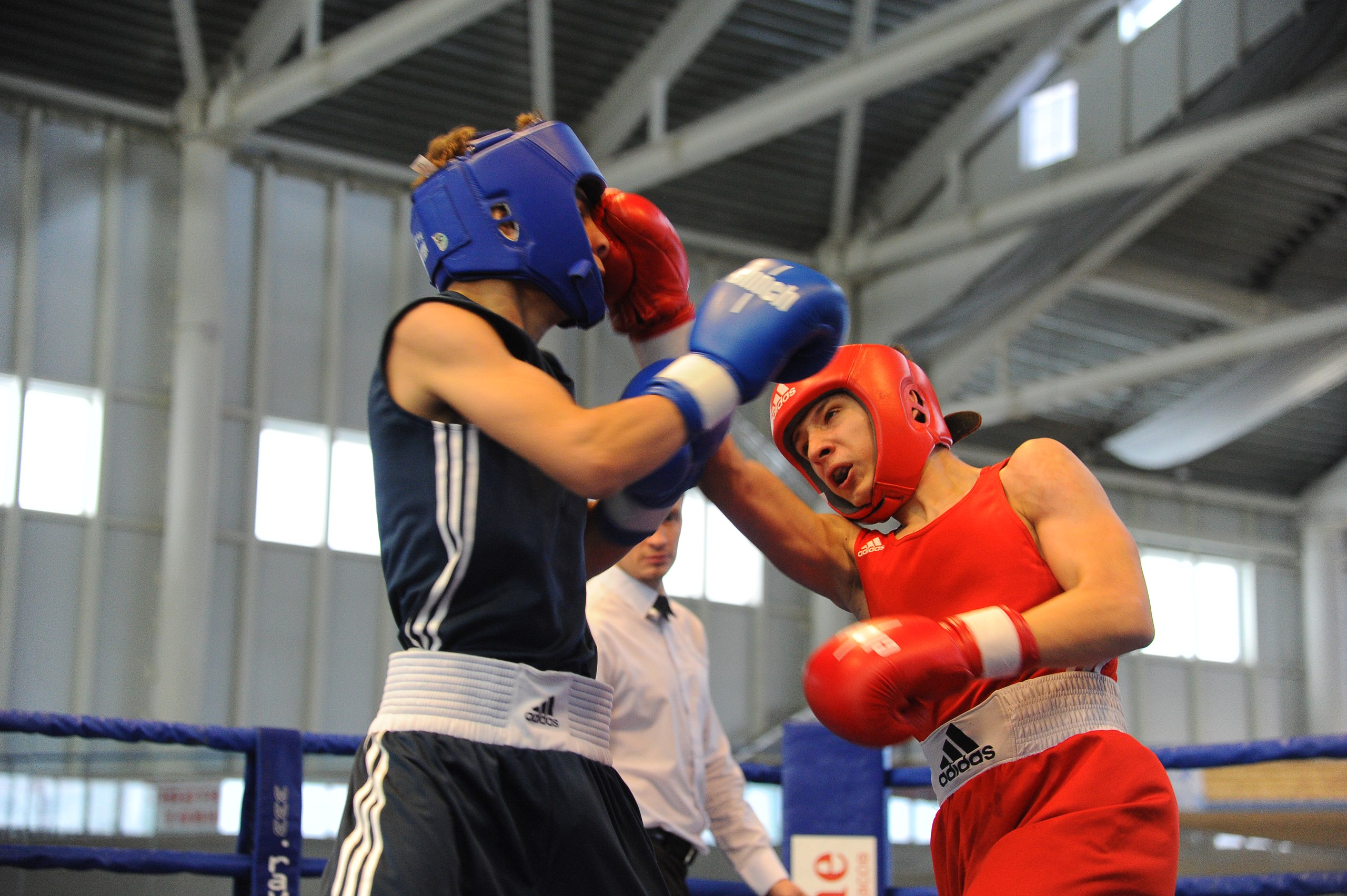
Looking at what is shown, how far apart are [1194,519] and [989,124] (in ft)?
22.0

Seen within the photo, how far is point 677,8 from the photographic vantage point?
9.66 metres

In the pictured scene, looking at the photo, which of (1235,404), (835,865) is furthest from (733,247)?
(835,865)

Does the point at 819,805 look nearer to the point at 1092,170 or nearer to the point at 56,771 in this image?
the point at 56,771

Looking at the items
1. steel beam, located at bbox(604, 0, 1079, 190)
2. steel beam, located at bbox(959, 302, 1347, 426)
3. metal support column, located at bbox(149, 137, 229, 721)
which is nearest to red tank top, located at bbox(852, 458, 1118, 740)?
steel beam, located at bbox(604, 0, 1079, 190)

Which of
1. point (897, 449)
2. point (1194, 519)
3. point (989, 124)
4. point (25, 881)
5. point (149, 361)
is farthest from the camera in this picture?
point (1194, 519)

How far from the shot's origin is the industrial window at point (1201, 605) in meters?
14.9

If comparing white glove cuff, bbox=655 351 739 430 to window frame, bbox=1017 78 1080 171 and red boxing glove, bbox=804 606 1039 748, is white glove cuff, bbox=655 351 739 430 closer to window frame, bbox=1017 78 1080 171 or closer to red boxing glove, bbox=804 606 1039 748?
red boxing glove, bbox=804 606 1039 748

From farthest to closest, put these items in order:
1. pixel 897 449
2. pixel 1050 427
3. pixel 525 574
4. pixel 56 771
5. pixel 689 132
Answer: pixel 1050 427 < pixel 689 132 < pixel 56 771 < pixel 897 449 < pixel 525 574

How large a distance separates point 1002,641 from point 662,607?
155 cm

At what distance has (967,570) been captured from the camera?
211 cm

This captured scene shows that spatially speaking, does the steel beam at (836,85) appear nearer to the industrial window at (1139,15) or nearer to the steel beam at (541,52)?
the steel beam at (541,52)

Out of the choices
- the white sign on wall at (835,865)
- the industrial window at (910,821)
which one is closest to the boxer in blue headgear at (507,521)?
the white sign on wall at (835,865)

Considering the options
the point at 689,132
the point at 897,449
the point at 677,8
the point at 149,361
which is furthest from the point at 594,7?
the point at 897,449

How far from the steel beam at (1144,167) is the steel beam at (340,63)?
3.85 meters
